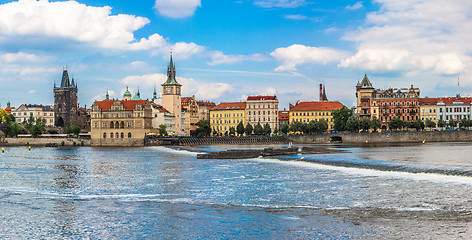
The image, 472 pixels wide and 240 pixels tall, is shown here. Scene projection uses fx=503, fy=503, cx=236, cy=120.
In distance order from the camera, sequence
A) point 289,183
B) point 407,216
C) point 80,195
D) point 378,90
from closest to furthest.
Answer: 1. point 407,216
2. point 80,195
3. point 289,183
4. point 378,90

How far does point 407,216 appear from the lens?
24.5 m

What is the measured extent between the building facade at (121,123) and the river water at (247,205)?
106597 mm

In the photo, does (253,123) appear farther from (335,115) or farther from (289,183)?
(289,183)

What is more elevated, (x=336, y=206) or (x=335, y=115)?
(x=335, y=115)

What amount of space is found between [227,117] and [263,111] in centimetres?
1358

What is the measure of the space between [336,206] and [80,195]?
17.3 meters

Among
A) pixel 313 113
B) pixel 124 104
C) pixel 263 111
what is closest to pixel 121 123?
pixel 124 104

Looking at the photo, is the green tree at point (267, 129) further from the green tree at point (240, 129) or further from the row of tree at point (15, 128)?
the row of tree at point (15, 128)

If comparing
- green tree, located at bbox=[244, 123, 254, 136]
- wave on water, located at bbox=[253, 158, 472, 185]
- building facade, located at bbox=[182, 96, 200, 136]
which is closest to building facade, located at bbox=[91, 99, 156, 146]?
building facade, located at bbox=[182, 96, 200, 136]

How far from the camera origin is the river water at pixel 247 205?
22156mm

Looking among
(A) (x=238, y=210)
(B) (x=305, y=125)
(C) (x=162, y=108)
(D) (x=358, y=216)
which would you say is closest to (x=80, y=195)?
(A) (x=238, y=210)

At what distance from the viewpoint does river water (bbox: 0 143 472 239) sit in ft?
72.7

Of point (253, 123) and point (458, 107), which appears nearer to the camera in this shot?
point (458, 107)

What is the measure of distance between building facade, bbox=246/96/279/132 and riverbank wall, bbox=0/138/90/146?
184 feet
